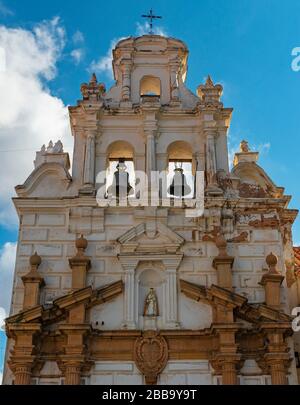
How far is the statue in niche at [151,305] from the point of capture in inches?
680

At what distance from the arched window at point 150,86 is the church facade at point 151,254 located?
0.07 m

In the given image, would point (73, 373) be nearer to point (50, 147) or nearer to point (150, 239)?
point (150, 239)

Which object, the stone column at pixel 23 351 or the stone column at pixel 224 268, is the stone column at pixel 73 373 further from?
the stone column at pixel 224 268

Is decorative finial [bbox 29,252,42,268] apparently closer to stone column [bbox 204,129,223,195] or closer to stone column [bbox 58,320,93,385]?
stone column [bbox 58,320,93,385]

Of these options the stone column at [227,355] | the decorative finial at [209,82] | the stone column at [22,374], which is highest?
the decorative finial at [209,82]

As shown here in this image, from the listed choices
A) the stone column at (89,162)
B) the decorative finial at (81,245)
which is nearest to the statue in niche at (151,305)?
the decorative finial at (81,245)

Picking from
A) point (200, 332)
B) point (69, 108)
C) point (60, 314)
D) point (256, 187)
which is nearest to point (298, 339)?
point (200, 332)

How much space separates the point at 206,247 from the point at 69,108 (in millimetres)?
5260

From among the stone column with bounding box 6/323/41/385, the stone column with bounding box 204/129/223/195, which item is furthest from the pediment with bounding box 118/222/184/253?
the stone column with bounding box 6/323/41/385

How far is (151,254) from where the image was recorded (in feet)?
58.6

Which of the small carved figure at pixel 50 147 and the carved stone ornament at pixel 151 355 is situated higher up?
the small carved figure at pixel 50 147

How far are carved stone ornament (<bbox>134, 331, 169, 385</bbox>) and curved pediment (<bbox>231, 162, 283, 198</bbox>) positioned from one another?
430 centimetres

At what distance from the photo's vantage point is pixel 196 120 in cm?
2009
